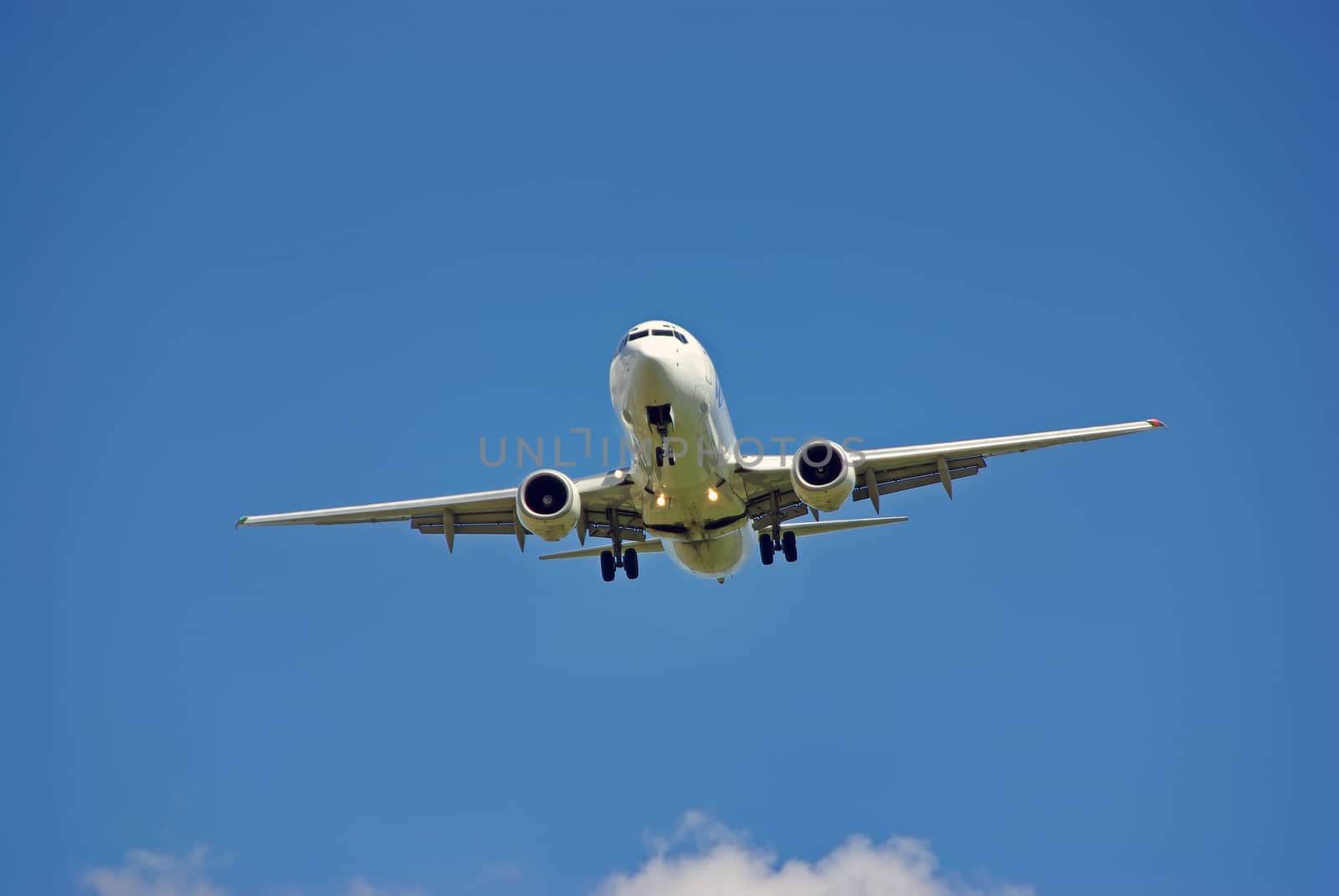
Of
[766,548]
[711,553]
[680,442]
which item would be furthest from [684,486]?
[766,548]

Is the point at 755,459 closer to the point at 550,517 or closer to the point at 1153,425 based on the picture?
the point at 550,517

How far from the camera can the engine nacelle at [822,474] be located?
27578mm

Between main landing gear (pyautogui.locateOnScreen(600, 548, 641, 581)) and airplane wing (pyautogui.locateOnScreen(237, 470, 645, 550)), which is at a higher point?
airplane wing (pyautogui.locateOnScreen(237, 470, 645, 550))

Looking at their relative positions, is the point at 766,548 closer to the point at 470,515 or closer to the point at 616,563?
the point at 616,563

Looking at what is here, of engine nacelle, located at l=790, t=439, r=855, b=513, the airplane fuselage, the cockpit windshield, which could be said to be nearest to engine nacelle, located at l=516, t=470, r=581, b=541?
the airplane fuselage

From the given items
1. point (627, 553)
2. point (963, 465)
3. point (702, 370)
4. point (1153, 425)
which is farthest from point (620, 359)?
point (1153, 425)

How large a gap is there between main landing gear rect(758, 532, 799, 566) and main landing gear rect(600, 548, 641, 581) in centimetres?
302

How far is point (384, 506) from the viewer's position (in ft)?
103

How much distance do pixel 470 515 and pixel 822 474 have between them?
29.8 feet

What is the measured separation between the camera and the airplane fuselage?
26.5m

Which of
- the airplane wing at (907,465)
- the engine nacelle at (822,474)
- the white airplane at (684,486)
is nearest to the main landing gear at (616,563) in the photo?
the white airplane at (684,486)

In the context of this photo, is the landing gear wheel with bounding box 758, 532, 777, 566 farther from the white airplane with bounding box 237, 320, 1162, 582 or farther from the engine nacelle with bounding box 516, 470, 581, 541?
the engine nacelle with bounding box 516, 470, 581, 541

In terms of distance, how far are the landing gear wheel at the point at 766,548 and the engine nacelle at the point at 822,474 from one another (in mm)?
4119

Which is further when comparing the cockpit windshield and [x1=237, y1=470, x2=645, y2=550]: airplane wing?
[x1=237, y1=470, x2=645, y2=550]: airplane wing
